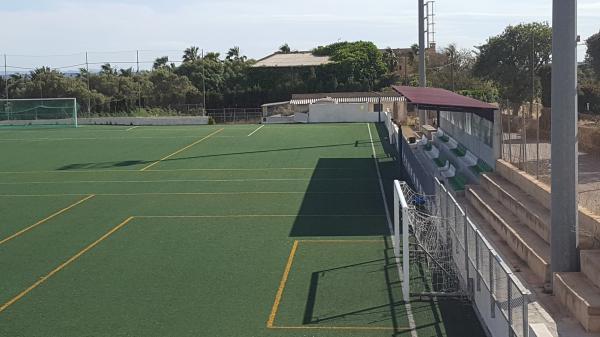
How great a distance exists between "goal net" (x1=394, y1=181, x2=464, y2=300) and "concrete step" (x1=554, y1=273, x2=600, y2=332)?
76.8 inches

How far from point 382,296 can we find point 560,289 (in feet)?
10.2

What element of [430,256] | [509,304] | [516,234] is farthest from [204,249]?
[509,304]

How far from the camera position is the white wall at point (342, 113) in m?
54.7

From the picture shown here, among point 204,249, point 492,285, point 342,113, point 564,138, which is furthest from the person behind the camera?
point 342,113

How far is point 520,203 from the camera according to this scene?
15984 mm

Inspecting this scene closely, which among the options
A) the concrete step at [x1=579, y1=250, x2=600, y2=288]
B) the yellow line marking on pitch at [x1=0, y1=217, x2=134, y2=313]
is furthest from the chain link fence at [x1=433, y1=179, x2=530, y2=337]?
the yellow line marking on pitch at [x1=0, y1=217, x2=134, y2=313]

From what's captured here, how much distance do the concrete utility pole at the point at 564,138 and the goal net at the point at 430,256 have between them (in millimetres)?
1813

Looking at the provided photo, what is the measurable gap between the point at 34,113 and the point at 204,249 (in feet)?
152

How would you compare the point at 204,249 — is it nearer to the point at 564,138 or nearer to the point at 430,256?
the point at 430,256

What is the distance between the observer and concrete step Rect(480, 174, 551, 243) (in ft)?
46.3

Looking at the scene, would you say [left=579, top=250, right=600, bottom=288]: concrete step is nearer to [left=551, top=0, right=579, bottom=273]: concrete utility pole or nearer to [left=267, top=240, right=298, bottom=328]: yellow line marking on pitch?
[left=551, top=0, right=579, bottom=273]: concrete utility pole

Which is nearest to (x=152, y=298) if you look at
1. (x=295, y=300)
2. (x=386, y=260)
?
(x=295, y=300)

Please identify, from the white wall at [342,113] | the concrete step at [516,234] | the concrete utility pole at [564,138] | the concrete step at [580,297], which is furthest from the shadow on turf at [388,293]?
the white wall at [342,113]

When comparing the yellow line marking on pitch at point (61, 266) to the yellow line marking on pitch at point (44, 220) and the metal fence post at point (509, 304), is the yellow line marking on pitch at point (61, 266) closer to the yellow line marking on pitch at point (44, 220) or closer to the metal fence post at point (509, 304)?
the yellow line marking on pitch at point (44, 220)
